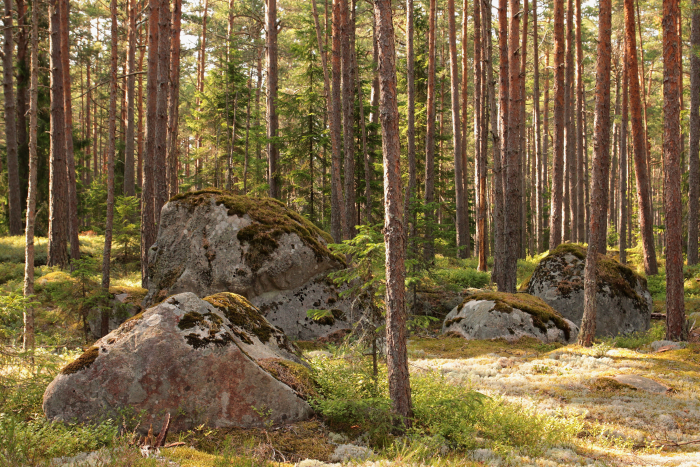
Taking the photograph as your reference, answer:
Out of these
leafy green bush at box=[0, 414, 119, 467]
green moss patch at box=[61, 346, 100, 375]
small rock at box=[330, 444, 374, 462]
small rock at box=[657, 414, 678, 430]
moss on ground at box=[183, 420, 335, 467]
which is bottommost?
small rock at box=[657, 414, 678, 430]

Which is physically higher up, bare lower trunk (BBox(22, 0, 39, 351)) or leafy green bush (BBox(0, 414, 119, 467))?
bare lower trunk (BBox(22, 0, 39, 351))

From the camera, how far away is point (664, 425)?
5.66m

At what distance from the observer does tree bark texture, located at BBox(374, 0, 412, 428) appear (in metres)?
4.94

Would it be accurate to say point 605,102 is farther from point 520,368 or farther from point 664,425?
point 664,425

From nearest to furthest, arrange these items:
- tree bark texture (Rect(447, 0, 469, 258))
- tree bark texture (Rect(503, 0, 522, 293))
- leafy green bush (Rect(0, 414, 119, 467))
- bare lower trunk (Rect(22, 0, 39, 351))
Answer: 1. leafy green bush (Rect(0, 414, 119, 467))
2. bare lower trunk (Rect(22, 0, 39, 351))
3. tree bark texture (Rect(503, 0, 522, 293))
4. tree bark texture (Rect(447, 0, 469, 258))

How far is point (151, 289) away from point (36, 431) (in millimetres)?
6565

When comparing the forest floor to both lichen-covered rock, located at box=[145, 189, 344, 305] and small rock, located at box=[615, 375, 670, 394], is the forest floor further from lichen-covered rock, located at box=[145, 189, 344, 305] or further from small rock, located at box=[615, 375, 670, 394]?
lichen-covered rock, located at box=[145, 189, 344, 305]

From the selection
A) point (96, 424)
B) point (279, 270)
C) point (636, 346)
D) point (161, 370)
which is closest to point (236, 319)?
point (161, 370)

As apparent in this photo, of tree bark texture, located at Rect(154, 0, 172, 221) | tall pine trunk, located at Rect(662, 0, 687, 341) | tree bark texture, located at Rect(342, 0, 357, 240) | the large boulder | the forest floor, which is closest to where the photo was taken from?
the forest floor

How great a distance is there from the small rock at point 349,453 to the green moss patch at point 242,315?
1878 mm

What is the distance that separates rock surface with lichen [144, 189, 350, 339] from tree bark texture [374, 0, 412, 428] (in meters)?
5.41

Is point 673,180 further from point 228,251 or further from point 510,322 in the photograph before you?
point 228,251

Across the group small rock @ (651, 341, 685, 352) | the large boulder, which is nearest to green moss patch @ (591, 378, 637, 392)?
small rock @ (651, 341, 685, 352)

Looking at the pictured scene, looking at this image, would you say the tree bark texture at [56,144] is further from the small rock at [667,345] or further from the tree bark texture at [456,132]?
the small rock at [667,345]
